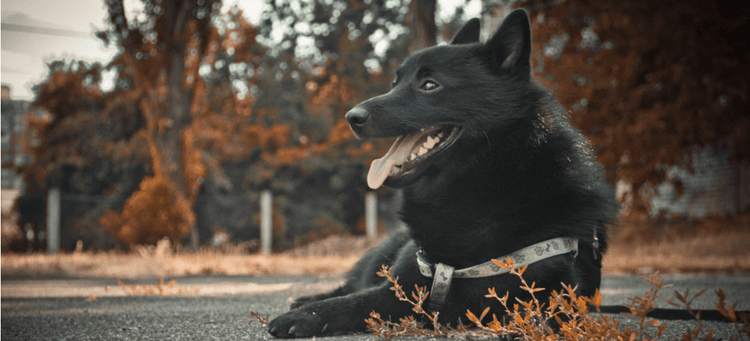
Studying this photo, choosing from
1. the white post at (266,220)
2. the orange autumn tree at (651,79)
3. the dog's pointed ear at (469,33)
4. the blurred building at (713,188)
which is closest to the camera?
the dog's pointed ear at (469,33)

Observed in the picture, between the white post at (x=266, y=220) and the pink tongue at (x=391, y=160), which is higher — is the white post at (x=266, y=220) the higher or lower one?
the lower one

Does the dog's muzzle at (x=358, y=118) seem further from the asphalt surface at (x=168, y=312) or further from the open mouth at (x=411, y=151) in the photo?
the asphalt surface at (x=168, y=312)

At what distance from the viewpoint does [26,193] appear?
11922 mm

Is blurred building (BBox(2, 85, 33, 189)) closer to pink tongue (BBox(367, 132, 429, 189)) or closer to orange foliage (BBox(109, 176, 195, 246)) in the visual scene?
orange foliage (BBox(109, 176, 195, 246))

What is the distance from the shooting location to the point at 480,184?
2064 mm

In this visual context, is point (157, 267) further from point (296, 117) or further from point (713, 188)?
point (713, 188)

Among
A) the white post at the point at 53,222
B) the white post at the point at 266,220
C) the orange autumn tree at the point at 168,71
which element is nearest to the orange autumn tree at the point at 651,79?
the orange autumn tree at the point at 168,71

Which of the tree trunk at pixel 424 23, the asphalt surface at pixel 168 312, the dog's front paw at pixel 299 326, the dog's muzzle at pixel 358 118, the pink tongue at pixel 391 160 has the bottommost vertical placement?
the asphalt surface at pixel 168 312

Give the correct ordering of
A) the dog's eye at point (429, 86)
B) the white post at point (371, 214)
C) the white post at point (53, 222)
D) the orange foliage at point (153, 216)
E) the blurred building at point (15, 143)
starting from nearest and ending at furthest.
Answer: the dog's eye at point (429, 86)
the orange foliage at point (153, 216)
the white post at point (53, 222)
the blurred building at point (15, 143)
the white post at point (371, 214)

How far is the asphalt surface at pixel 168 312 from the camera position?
83.8 inches

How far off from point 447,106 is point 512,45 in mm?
380

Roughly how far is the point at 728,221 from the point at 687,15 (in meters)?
4.09

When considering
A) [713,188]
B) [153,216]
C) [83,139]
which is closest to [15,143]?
[83,139]

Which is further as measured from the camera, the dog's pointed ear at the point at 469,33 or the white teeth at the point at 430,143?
the dog's pointed ear at the point at 469,33
